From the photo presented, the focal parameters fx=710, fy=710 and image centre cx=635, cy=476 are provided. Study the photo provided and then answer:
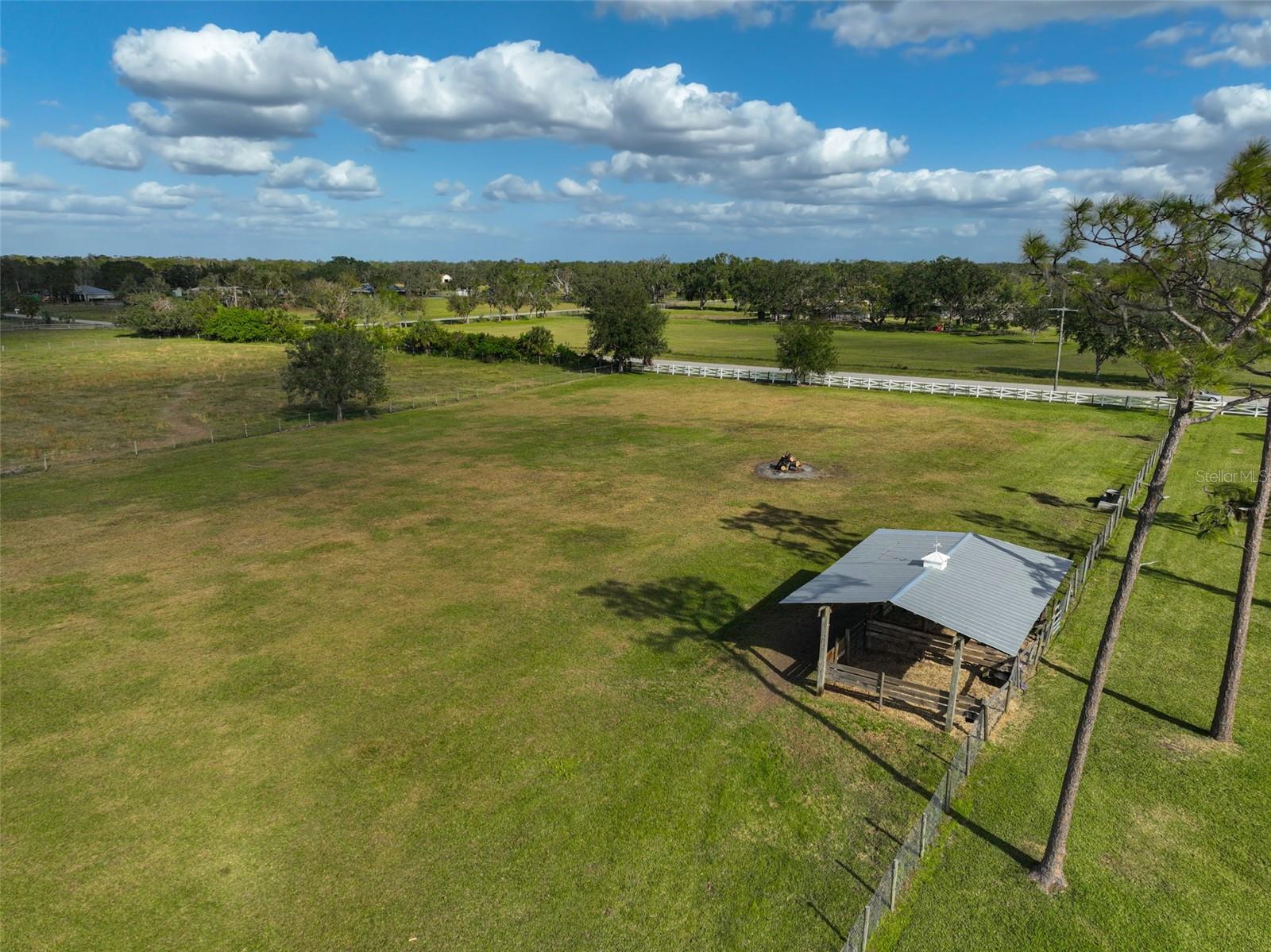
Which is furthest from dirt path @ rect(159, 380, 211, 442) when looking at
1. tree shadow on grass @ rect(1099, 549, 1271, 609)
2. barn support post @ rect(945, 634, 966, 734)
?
tree shadow on grass @ rect(1099, 549, 1271, 609)

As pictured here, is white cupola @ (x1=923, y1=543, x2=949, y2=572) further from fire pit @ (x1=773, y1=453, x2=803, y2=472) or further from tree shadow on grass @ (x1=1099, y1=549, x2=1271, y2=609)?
fire pit @ (x1=773, y1=453, x2=803, y2=472)

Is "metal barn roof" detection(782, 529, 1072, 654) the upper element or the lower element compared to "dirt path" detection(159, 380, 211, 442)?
upper

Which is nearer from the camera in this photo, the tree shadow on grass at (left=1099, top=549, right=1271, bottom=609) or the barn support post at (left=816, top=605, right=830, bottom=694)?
the barn support post at (left=816, top=605, right=830, bottom=694)

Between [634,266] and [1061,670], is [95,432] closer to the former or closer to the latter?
[1061,670]

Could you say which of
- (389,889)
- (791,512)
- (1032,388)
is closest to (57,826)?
(389,889)

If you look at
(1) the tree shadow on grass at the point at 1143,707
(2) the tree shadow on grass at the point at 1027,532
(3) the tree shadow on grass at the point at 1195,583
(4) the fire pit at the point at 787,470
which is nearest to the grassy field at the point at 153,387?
(4) the fire pit at the point at 787,470
